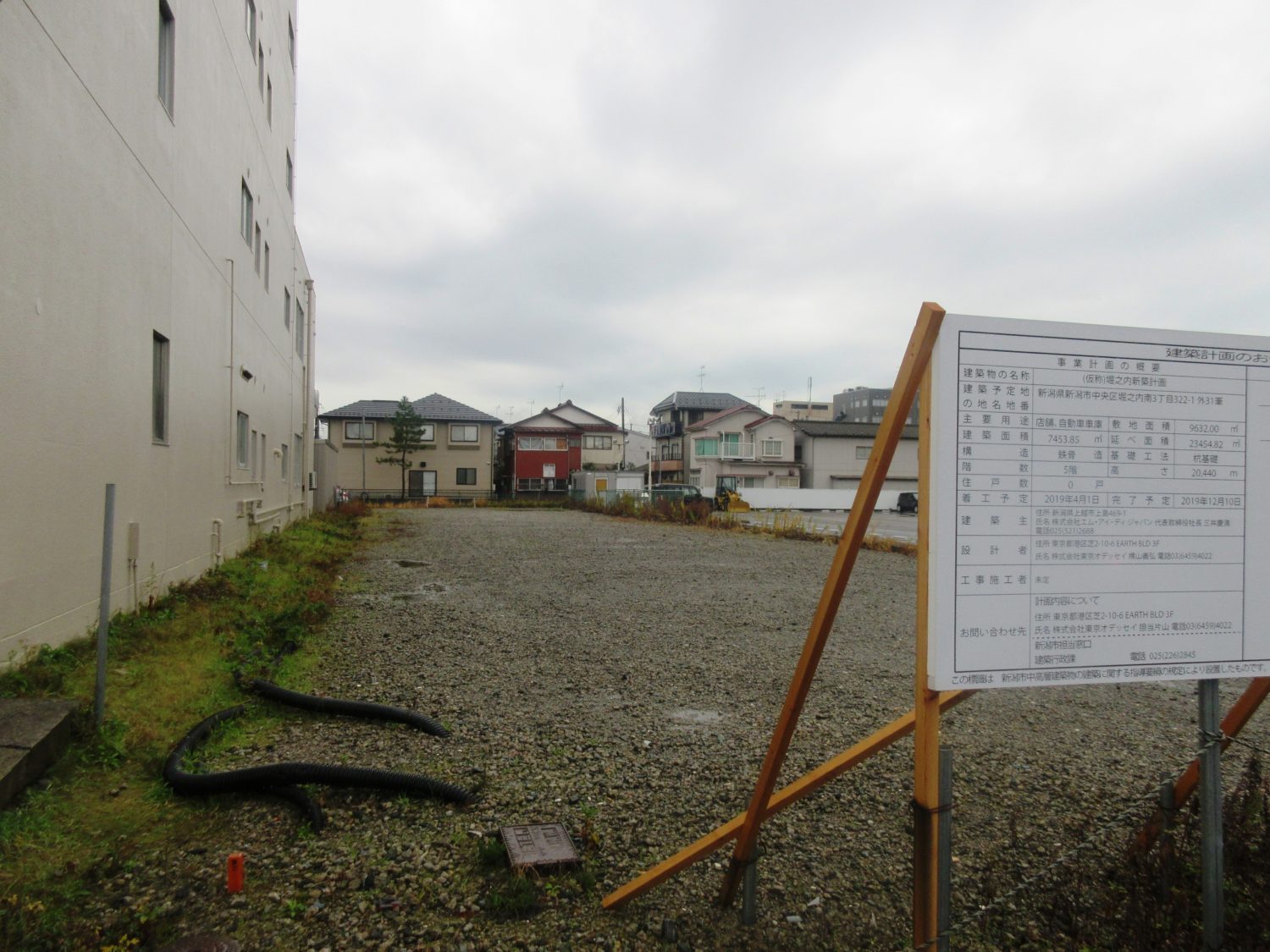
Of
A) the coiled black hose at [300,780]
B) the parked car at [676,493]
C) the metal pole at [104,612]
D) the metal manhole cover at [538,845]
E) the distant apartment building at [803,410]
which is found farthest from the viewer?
the distant apartment building at [803,410]

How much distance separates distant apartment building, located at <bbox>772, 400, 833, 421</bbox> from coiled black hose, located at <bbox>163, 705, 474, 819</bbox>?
73.9 m

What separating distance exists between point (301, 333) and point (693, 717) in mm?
16942

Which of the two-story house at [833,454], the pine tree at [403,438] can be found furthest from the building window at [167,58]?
the two-story house at [833,454]

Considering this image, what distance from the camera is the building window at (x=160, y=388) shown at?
645cm

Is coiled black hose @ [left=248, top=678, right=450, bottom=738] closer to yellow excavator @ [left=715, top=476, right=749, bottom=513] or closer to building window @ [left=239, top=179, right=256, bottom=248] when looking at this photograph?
building window @ [left=239, top=179, right=256, bottom=248]

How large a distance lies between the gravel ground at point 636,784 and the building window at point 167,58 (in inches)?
182

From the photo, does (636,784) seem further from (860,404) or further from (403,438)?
(860,404)

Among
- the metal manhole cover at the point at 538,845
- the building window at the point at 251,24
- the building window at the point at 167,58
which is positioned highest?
the building window at the point at 251,24

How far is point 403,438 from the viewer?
4094cm

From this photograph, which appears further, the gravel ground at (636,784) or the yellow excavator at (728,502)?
the yellow excavator at (728,502)

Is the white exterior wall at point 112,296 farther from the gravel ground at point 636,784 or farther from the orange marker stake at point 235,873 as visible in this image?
the orange marker stake at point 235,873

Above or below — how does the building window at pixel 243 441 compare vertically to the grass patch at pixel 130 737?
above

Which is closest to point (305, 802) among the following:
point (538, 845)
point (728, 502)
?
point (538, 845)

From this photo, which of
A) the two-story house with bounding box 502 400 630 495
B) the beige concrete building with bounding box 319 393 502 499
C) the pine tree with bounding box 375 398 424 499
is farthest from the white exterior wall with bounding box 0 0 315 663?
the two-story house with bounding box 502 400 630 495
